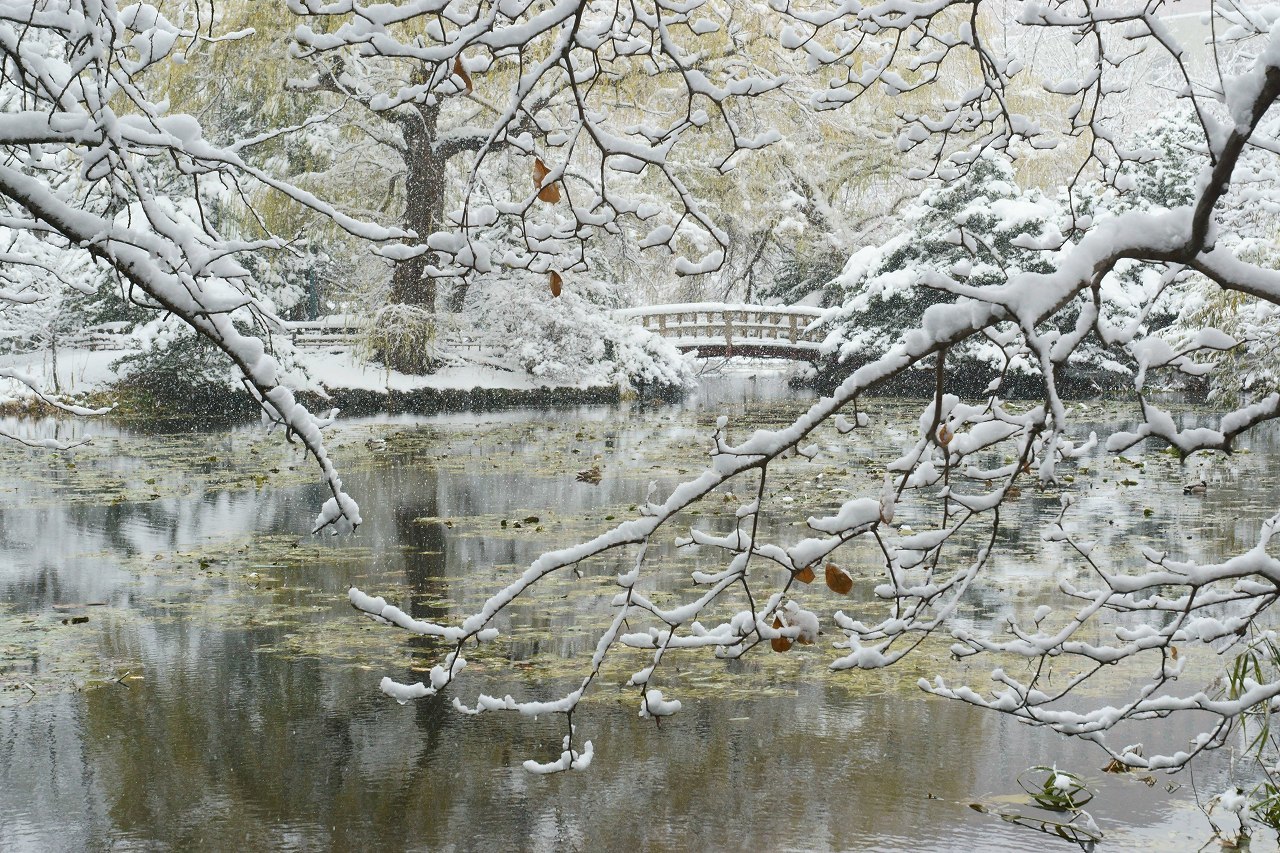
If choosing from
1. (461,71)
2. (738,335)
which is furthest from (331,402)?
(461,71)

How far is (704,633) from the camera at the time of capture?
308 cm

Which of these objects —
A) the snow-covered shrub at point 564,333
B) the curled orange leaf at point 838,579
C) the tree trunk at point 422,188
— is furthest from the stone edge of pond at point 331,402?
the curled orange leaf at point 838,579

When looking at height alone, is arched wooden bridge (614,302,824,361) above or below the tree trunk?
below

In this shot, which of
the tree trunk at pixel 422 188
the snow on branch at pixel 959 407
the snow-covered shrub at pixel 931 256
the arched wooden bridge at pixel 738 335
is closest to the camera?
the snow on branch at pixel 959 407

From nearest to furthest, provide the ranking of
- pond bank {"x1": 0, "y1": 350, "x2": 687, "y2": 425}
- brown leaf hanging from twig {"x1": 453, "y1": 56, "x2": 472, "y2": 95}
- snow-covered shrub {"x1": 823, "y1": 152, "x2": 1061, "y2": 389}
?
brown leaf hanging from twig {"x1": 453, "y1": 56, "x2": 472, "y2": 95} < pond bank {"x1": 0, "y1": 350, "x2": 687, "y2": 425} < snow-covered shrub {"x1": 823, "y1": 152, "x2": 1061, "y2": 389}

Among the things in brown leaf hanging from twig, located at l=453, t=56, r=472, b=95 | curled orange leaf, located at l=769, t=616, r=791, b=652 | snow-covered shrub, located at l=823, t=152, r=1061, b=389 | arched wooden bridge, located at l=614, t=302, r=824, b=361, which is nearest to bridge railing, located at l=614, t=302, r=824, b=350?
arched wooden bridge, located at l=614, t=302, r=824, b=361

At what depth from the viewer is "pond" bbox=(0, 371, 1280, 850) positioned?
5.03 m

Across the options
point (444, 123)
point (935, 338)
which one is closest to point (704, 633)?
point (935, 338)

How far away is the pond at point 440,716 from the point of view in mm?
5027

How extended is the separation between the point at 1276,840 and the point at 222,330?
4105mm

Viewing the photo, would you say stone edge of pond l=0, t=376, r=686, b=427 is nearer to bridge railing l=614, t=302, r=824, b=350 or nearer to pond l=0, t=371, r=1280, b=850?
bridge railing l=614, t=302, r=824, b=350

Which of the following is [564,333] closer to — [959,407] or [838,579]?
[959,407]

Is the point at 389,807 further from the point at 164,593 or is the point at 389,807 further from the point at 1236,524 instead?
the point at 1236,524

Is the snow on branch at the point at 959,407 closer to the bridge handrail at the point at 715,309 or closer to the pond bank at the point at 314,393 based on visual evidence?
the pond bank at the point at 314,393
